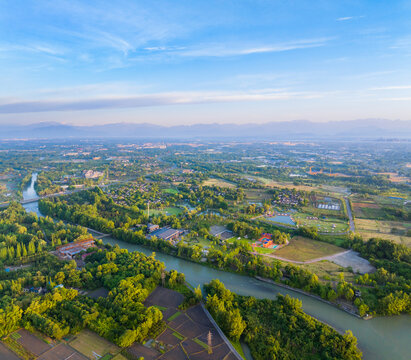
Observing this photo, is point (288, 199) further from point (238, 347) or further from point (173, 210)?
point (238, 347)

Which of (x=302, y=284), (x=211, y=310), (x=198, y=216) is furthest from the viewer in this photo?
(x=198, y=216)

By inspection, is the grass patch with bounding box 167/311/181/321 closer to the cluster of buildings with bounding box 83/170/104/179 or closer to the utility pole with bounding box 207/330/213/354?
the utility pole with bounding box 207/330/213/354

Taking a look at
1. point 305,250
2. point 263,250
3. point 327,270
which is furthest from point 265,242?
point 327,270

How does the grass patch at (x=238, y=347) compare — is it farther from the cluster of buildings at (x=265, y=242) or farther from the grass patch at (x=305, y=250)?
the cluster of buildings at (x=265, y=242)

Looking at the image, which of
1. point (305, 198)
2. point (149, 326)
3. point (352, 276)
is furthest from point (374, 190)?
point (149, 326)

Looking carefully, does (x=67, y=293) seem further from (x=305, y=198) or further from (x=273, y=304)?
(x=305, y=198)

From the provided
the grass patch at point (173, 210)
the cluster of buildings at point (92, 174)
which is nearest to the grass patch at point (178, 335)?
the grass patch at point (173, 210)
